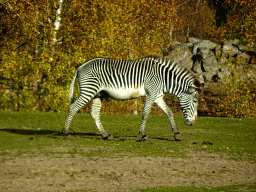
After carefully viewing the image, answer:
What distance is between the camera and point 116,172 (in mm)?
7902

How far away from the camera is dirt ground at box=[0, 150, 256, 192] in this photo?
275 inches

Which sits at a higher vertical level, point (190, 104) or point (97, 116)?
point (190, 104)

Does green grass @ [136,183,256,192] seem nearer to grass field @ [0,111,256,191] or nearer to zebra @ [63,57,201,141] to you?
grass field @ [0,111,256,191]

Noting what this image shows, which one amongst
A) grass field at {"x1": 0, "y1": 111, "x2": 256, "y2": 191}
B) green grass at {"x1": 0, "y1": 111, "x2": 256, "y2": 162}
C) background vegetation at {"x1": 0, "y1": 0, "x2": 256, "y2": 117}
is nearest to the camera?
grass field at {"x1": 0, "y1": 111, "x2": 256, "y2": 191}

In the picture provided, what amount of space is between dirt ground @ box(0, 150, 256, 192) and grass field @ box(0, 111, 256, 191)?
1.32 feet

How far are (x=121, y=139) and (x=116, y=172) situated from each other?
430cm

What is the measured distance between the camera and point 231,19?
37.4 metres

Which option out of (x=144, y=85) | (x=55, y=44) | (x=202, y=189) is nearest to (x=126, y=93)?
(x=144, y=85)

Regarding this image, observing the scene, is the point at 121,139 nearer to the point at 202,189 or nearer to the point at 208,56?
the point at 202,189

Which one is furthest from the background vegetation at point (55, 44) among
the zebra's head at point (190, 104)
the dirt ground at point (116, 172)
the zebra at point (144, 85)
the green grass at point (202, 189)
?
the green grass at point (202, 189)

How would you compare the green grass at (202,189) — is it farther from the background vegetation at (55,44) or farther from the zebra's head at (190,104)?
the background vegetation at (55,44)

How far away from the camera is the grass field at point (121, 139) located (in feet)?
32.3

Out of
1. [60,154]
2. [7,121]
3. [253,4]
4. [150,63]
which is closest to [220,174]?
[60,154]

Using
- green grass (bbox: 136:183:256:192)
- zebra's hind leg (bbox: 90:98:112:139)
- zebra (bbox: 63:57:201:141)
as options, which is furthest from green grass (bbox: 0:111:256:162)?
green grass (bbox: 136:183:256:192)
